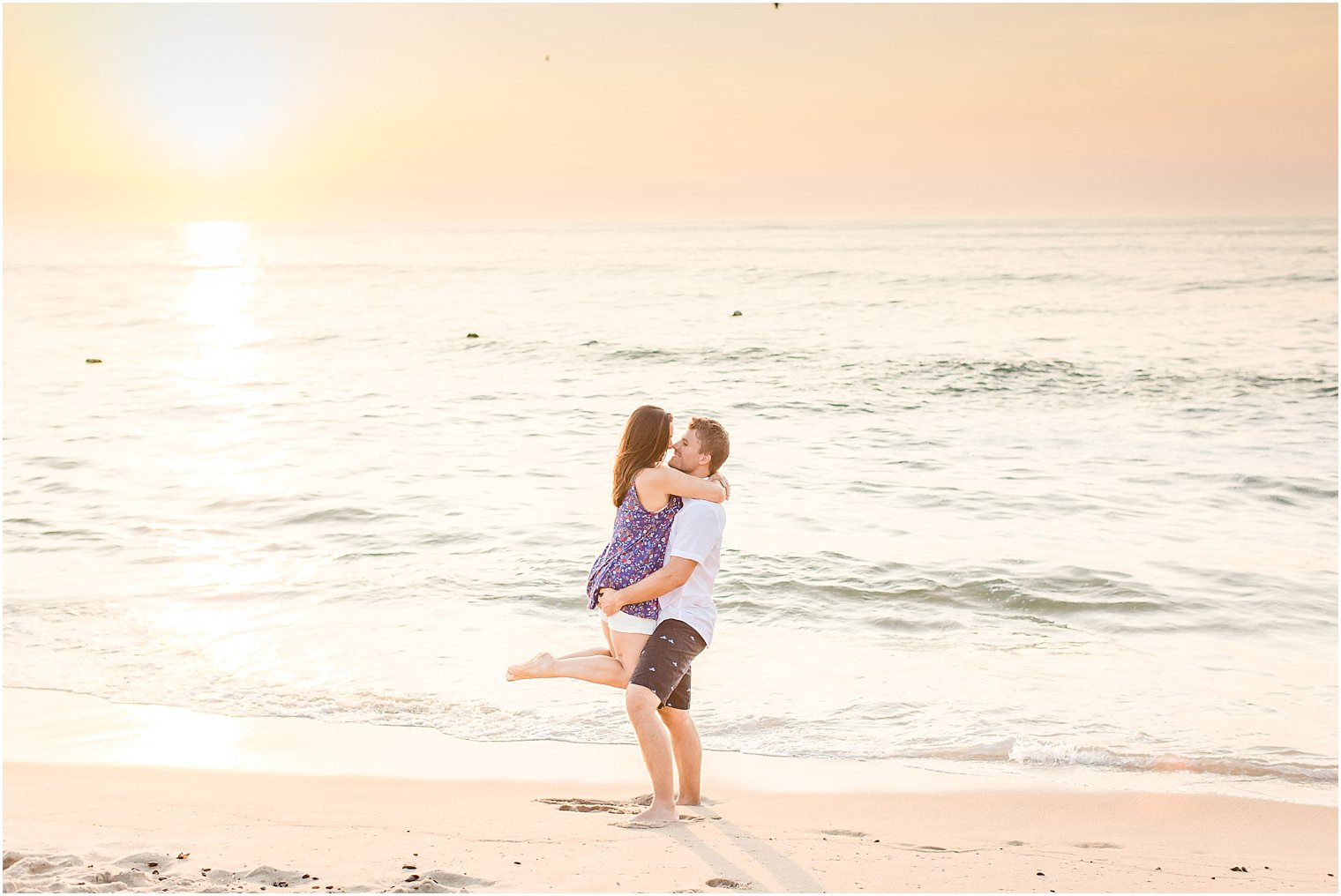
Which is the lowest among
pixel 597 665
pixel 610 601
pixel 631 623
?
pixel 597 665

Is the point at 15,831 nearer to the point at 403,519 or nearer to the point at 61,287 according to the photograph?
the point at 403,519

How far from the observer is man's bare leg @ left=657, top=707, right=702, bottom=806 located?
484 cm

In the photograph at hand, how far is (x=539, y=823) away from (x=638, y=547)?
1.23m

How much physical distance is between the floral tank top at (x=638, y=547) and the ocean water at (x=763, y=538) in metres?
1.58

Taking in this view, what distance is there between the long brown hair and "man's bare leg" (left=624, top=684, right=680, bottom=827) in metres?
0.91

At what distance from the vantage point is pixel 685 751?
488 centimetres

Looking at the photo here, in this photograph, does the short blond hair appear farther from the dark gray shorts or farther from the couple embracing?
the dark gray shorts

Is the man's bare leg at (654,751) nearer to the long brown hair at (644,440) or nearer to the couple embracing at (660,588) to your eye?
the couple embracing at (660,588)

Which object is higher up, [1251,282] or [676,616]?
[1251,282]

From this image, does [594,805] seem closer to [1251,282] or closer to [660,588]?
[660,588]

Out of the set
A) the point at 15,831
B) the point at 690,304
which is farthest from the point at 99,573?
the point at 690,304

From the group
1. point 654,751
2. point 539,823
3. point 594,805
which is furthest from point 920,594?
point 539,823

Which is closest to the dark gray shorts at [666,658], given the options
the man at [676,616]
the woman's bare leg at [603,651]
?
the man at [676,616]

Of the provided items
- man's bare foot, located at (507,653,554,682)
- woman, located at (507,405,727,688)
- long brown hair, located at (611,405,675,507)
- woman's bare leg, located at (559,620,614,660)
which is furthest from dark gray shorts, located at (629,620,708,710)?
→ long brown hair, located at (611,405,675,507)
